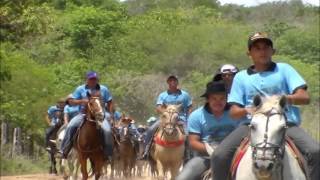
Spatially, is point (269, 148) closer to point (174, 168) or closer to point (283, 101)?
point (283, 101)

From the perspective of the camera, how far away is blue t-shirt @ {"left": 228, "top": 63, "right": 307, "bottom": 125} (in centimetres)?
865

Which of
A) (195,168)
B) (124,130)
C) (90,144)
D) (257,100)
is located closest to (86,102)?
(90,144)

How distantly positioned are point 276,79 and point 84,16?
6417cm

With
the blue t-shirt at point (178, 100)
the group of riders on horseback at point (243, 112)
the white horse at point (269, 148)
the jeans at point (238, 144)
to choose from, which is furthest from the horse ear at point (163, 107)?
the white horse at point (269, 148)

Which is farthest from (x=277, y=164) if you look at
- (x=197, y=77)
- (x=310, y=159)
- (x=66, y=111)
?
(x=197, y=77)

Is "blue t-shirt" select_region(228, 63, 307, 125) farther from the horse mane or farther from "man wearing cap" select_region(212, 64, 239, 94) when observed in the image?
"man wearing cap" select_region(212, 64, 239, 94)

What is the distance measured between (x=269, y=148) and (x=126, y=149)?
71.8 feet

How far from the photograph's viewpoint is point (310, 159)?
28.1ft

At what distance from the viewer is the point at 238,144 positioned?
8.79 m

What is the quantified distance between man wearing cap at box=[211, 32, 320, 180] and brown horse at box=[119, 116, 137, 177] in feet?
64.2

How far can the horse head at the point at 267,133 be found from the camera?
777 centimetres

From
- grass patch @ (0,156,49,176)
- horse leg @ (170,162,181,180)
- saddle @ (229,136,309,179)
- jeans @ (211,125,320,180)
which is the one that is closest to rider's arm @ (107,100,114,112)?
horse leg @ (170,162,181,180)

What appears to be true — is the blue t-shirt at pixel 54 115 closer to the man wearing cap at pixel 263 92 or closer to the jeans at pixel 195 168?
the jeans at pixel 195 168

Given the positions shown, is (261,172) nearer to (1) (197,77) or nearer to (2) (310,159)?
(2) (310,159)
